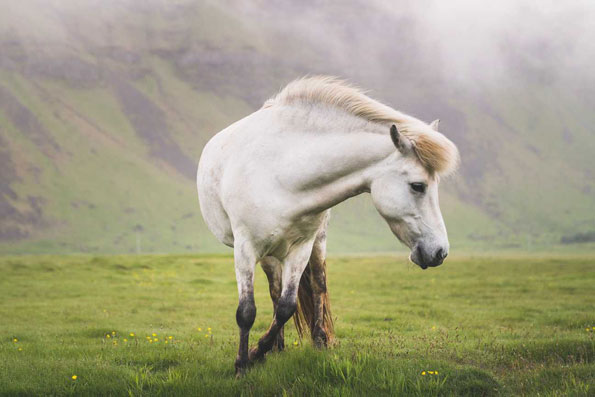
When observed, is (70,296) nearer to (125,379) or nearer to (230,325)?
(230,325)

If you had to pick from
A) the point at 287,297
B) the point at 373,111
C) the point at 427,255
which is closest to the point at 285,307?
the point at 287,297

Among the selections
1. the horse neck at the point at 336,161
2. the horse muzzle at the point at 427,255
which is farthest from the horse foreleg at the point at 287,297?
the horse muzzle at the point at 427,255

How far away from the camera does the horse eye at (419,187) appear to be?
6043 millimetres

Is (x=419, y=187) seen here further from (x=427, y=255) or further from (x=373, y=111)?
→ (x=373, y=111)

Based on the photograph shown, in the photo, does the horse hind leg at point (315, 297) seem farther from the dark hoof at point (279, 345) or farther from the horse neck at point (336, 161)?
the horse neck at point (336, 161)

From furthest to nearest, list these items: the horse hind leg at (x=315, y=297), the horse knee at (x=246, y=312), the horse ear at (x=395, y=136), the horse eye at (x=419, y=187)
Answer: the horse hind leg at (x=315, y=297)
the horse knee at (x=246, y=312)
the horse eye at (x=419, y=187)
the horse ear at (x=395, y=136)

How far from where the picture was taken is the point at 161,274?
31.5m

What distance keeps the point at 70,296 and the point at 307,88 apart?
18542 mm

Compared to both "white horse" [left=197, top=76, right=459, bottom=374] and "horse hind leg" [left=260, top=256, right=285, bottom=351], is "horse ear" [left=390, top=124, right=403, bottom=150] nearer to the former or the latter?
"white horse" [left=197, top=76, right=459, bottom=374]

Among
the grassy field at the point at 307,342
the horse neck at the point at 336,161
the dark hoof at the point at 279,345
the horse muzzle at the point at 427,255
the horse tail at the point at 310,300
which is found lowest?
the grassy field at the point at 307,342

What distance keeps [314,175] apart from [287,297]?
1684 millimetres

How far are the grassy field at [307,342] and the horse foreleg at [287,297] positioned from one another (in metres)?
0.26

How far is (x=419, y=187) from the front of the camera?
6.07 metres

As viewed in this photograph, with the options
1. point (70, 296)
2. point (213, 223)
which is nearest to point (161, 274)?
point (70, 296)
